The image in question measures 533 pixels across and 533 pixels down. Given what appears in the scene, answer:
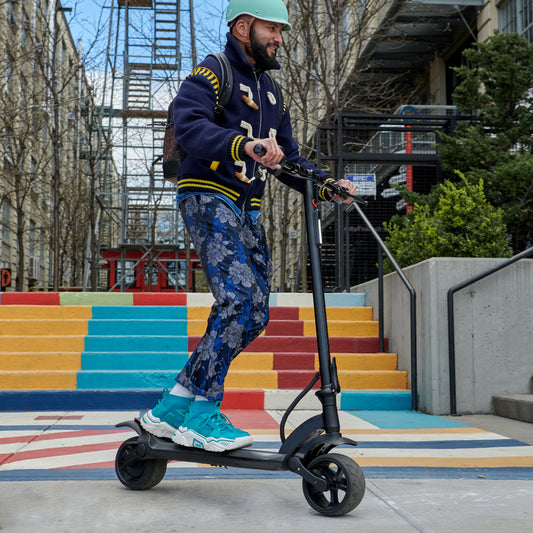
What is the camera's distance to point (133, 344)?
6.76m

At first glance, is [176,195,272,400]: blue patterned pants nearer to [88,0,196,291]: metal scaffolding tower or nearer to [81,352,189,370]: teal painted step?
[81,352,189,370]: teal painted step

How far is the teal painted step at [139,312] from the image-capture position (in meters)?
7.49

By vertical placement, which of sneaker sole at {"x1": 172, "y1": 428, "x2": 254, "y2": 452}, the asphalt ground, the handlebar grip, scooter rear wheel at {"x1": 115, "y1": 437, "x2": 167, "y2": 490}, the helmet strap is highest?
the helmet strap

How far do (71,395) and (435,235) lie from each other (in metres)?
3.47

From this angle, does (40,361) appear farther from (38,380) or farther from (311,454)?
(311,454)

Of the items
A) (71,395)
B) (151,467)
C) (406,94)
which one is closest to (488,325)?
(71,395)

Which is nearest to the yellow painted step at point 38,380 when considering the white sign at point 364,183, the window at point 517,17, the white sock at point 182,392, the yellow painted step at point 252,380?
the yellow painted step at point 252,380

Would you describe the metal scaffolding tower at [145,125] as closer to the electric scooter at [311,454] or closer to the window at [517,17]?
the window at [517,17]

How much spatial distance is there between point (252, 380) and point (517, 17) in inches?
505

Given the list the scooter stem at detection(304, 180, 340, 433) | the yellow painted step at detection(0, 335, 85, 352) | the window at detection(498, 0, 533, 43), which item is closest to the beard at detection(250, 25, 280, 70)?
the scooter stem at detection(304, 180, 340, 433)

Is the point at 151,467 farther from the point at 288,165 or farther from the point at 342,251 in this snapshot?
the point at 342,251

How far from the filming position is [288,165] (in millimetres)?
2521

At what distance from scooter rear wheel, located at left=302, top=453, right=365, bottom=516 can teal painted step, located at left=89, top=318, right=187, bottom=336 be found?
193 inches

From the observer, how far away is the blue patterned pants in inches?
101
